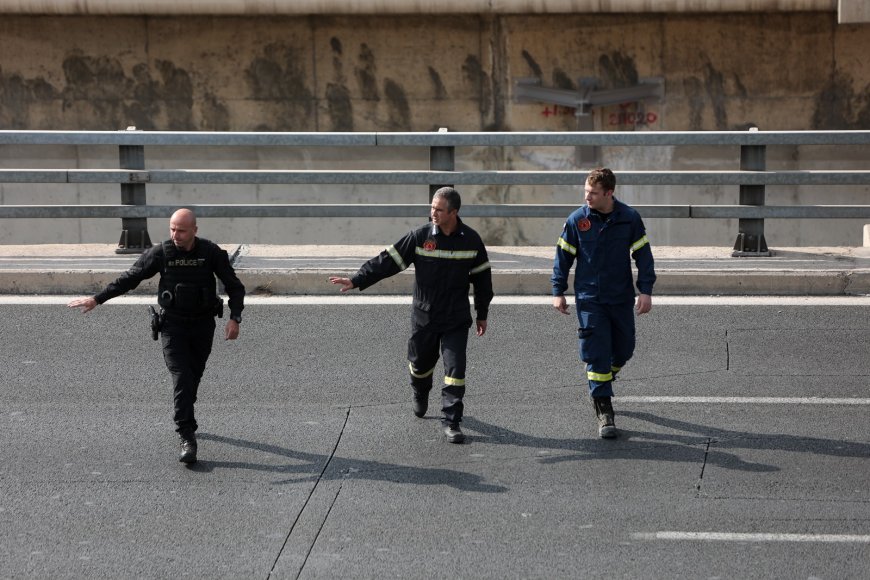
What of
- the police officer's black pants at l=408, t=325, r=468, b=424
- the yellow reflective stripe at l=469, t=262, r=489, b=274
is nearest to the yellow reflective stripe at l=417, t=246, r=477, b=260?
the yellow reflective stripe at l=469, t=262, r=489, b=274

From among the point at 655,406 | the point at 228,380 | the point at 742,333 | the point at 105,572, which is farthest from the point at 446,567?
the point at 742,333

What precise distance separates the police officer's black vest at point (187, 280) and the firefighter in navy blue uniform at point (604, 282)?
2045mm

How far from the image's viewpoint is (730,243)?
21.2 metres

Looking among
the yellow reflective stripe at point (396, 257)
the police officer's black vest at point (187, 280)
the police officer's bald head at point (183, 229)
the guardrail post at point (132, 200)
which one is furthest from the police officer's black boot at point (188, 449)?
the guardrail post at point (132, 200)

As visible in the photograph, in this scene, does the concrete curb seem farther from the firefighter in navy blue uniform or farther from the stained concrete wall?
the stained concrete wall

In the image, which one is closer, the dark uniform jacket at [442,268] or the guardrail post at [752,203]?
the dark uniform jacket at [442,268]

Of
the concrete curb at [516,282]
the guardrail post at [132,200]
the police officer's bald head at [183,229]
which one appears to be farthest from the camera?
the guardrail post at [132,200]

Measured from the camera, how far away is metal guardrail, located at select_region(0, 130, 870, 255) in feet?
38.0

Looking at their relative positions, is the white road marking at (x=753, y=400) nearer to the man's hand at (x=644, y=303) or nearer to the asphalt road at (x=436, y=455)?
the asphalt road at (x=436, y=455)

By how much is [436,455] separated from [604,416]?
105cm

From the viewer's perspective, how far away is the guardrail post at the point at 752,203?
11.7m

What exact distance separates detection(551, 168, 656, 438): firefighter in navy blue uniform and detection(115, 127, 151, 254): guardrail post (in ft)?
17.4

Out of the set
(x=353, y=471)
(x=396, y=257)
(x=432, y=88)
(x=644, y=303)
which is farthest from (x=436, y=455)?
(x=432, y=88)

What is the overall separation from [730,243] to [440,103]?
515 centimetres
